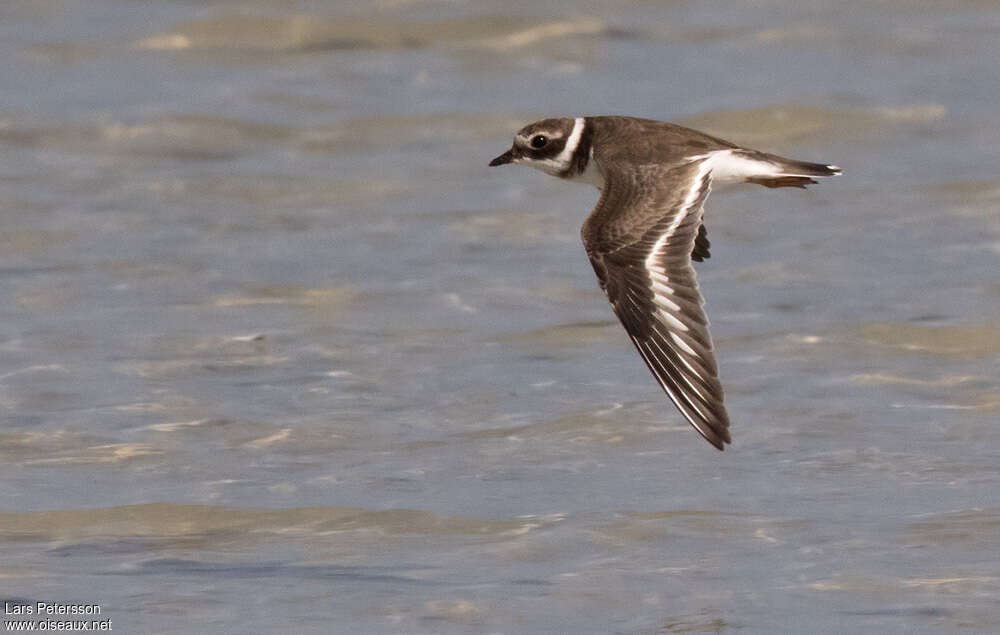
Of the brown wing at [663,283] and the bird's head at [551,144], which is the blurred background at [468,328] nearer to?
the brown wing at [663,283]

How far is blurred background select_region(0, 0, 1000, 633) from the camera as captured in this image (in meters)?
6.88

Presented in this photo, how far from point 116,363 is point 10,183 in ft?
10.5

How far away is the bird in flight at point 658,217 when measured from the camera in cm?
713

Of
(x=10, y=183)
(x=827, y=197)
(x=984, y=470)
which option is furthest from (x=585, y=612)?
(x=10, y=183)

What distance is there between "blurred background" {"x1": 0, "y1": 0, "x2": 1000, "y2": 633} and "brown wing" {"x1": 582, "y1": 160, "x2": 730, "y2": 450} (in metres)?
0.50

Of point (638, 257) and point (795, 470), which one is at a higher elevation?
point (638, 257)

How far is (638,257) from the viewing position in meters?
7.40

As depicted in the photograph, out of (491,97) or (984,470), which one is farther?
(491,97)

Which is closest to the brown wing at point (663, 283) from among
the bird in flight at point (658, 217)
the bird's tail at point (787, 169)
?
the bird in flight at point (658, 217)

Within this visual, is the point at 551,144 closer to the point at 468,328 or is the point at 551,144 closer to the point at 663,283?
the point at 468,328

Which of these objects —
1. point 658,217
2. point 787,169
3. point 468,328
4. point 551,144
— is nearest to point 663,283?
point 658,217

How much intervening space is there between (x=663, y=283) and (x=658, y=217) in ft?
1.30

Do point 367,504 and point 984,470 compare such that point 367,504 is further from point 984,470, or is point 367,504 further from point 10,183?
point 10,183

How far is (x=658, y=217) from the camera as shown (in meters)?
7.66
